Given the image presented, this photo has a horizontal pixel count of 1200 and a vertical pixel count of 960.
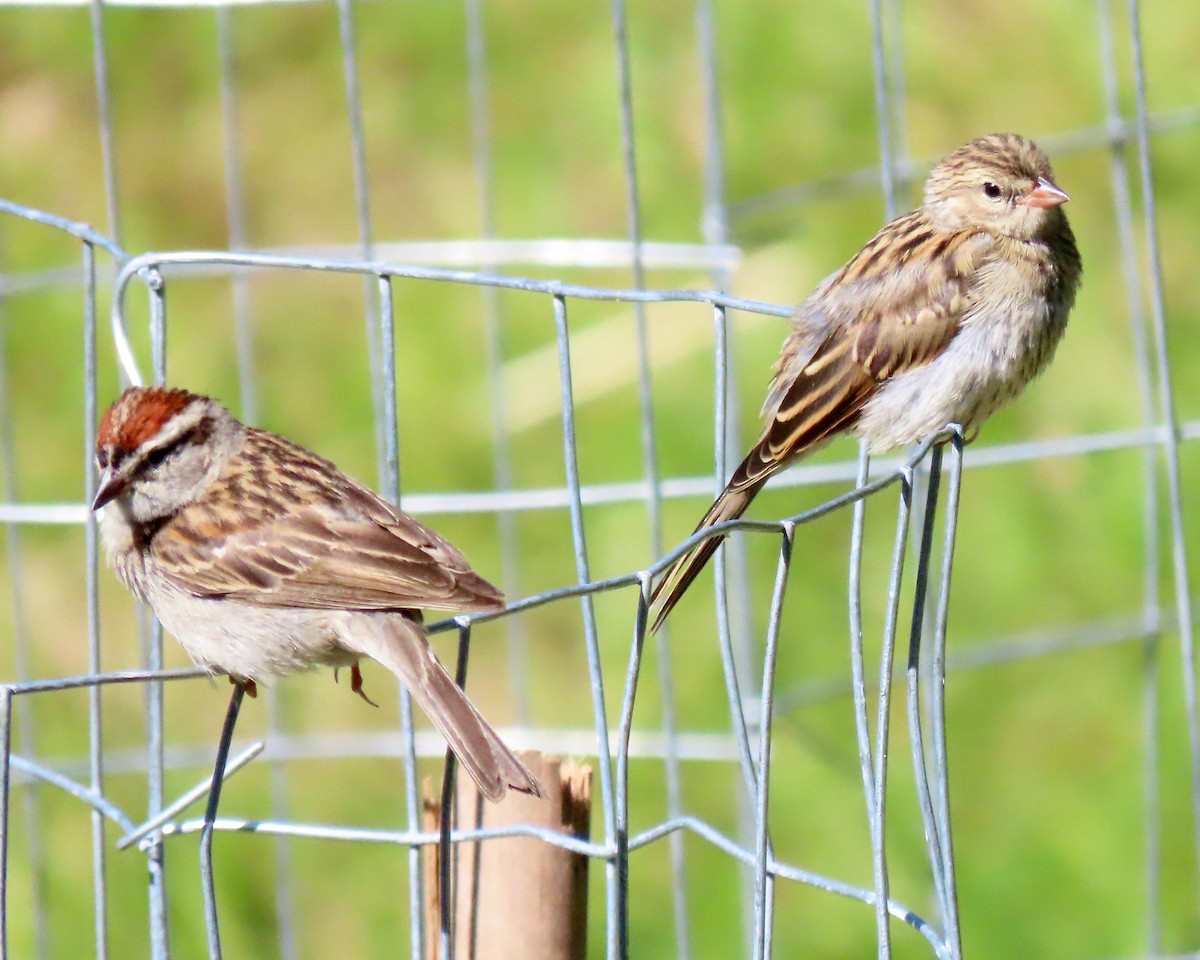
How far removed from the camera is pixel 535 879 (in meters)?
2.59

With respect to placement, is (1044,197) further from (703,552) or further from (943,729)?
(943,729)

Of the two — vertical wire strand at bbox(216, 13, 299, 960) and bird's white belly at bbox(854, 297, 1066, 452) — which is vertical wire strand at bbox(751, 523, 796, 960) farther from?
vertical wire strand at bbox(216, 13, 299, 960)

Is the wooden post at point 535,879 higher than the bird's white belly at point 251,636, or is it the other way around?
the bird's white belly at point 251,636

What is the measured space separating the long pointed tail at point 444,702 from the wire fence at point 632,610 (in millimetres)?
67

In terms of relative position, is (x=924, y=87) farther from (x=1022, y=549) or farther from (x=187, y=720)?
(x=187, y=720)

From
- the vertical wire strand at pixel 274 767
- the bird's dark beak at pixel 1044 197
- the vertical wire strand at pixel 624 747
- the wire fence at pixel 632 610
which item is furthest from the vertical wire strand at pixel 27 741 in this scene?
the vertical wire strand at pixel 624 747

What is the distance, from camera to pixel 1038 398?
5.42 m

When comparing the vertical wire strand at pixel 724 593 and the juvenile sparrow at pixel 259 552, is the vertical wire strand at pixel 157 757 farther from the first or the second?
the vertical wire strand at pixel 724 593

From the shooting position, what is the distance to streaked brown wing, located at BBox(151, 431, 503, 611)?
2689 mm

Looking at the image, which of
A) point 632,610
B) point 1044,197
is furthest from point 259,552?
point 632,610

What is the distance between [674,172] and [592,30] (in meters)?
0.77

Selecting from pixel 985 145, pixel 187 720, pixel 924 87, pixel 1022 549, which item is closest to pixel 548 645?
pixel 187 720

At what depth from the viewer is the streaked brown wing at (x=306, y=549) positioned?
269 cm

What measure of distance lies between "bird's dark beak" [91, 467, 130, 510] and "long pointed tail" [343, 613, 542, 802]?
0.43 m
